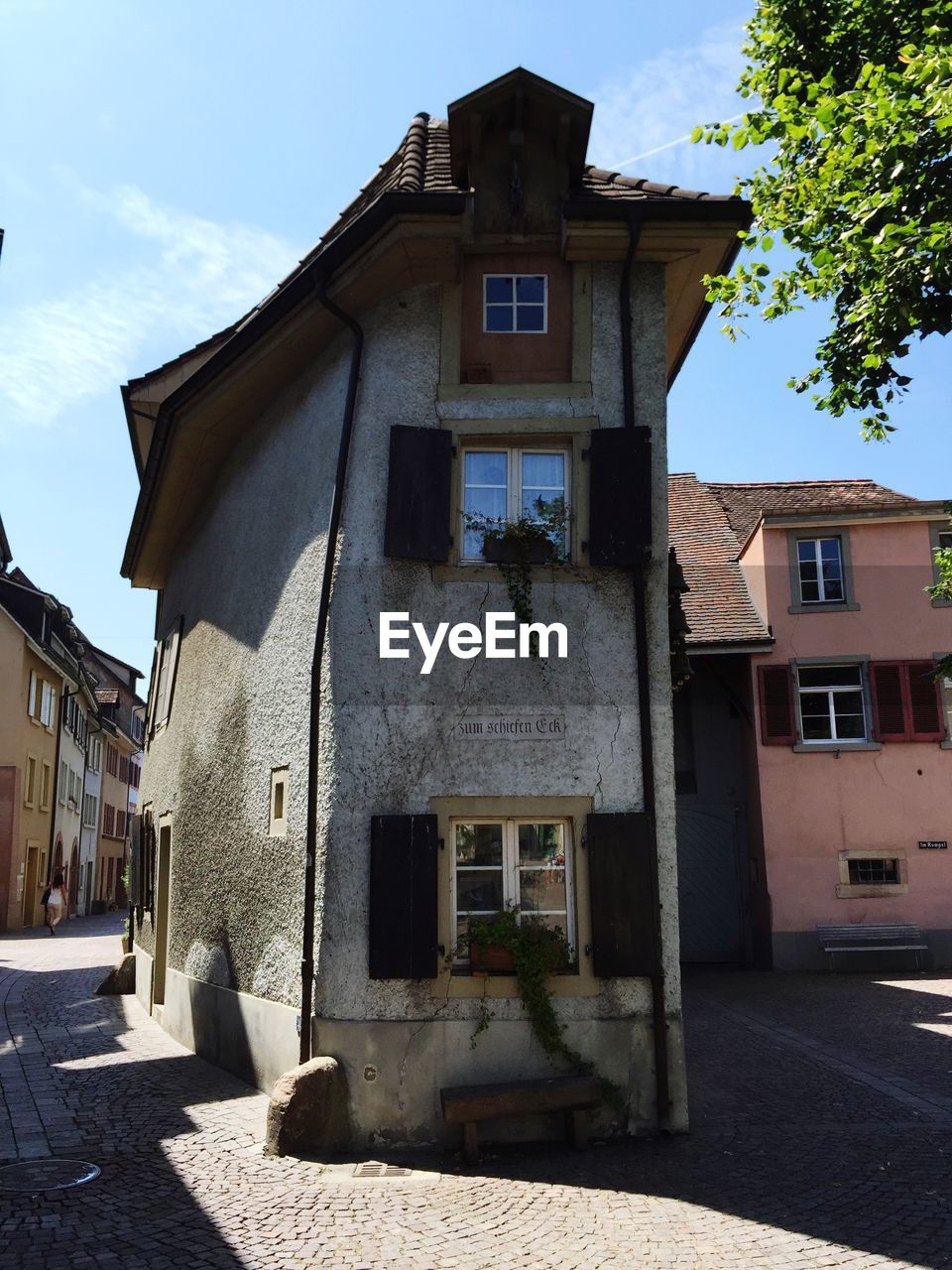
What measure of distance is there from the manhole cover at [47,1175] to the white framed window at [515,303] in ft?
22.7

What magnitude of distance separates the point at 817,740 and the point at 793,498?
567 cm

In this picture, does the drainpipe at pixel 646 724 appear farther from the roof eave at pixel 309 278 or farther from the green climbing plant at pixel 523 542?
the roof eave at pixel 309 278

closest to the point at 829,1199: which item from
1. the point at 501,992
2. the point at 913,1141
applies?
the point at 913,1141

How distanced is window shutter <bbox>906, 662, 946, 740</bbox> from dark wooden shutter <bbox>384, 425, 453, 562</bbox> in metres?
13.4

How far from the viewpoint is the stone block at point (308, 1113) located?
25.6ft

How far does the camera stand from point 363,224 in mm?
9000

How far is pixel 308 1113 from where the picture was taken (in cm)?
789

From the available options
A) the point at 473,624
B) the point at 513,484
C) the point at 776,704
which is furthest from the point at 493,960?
the point at 776,704

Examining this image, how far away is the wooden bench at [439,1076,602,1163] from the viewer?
302 inches

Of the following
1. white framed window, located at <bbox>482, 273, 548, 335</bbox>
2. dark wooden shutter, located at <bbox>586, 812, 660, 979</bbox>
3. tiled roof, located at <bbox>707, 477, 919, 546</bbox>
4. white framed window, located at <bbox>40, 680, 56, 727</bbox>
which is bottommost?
dark wooden shutter, located at <bbox>586, 812, 660, 979</bbox>

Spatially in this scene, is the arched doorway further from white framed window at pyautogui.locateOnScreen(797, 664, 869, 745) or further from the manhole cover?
the manhole cover

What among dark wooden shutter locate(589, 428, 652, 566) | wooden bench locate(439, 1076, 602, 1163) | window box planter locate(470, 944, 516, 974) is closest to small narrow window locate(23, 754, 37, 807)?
window box planter locate(470, 944, 516, 974)

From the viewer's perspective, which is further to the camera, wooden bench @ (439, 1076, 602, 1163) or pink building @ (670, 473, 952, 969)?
pink building @ (670, 473, 952, 969)

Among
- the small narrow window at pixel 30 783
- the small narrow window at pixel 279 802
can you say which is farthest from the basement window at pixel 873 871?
the small narrow window at pixel 30 783
